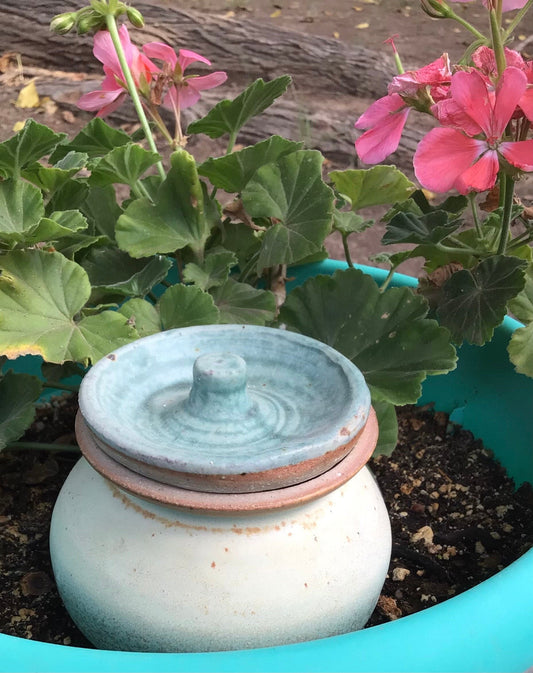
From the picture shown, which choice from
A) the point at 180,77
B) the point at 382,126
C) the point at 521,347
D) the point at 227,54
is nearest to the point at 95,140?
the point at 180,77

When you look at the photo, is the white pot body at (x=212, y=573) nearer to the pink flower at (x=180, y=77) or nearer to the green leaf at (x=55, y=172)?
the green leaf at (x=55, y=172)

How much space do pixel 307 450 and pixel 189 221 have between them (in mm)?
611

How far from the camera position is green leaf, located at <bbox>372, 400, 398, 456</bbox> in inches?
44.2

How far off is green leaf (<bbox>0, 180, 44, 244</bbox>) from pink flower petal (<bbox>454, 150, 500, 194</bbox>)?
1.76 feet

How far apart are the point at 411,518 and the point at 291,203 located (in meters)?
0.50

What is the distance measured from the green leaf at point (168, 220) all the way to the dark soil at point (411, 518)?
1.16ft

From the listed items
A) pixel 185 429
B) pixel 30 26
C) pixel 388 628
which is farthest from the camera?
pixel 30 26

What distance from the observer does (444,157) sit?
89cm

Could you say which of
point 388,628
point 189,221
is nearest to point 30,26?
point 189,221

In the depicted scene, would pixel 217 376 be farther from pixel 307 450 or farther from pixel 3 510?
pixel 3 510

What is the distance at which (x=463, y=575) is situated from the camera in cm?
102

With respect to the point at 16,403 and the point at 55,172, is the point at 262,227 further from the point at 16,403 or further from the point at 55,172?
the point at 16,403

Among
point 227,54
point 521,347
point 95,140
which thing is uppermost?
point 95,140

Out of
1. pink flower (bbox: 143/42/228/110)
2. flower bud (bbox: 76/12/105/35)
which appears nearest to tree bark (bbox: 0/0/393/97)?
pink flower (bbox: 143/42/228/110)
